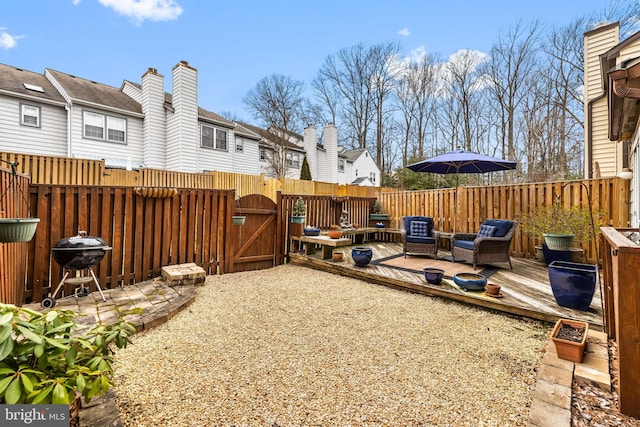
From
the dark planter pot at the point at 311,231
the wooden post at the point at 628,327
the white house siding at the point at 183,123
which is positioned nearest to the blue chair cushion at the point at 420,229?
the dark planter pot at the point at 311,231

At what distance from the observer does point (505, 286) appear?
4.07 m

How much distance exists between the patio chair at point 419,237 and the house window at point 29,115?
12.7 metres

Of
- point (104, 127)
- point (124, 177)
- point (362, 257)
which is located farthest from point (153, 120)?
point (362, 257)

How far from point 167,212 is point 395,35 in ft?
66.7

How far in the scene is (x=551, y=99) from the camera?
13570 mm

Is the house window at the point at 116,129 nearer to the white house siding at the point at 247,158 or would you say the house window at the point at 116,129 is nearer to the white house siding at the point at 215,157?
the white house siding at the point at 215,157

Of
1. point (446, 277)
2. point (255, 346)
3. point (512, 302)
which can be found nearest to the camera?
point (255, 346)

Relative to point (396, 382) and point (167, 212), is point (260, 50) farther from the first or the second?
point (396, 382)

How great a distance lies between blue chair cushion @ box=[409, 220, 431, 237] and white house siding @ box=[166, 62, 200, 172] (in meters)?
9.46

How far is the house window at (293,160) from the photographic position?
19344 millimetres

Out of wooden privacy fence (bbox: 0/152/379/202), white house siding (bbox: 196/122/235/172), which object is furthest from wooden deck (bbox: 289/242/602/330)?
white house siding (bbox: 196/122/235/172)

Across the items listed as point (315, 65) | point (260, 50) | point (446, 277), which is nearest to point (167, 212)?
point (446, 277)

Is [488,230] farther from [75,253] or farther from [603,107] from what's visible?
[75,253]

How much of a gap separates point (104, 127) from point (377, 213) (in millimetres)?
10728
